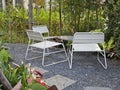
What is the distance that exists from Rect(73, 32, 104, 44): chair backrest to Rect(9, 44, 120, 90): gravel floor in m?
0.49

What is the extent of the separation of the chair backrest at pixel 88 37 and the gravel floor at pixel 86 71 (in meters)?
0.49

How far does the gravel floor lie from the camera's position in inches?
126

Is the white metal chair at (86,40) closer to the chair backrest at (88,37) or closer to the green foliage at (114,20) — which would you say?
the chair backrest at (88,37)

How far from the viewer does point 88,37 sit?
3.69 metres

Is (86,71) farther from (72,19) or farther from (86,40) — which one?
(72,19)

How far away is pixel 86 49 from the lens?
149 inches

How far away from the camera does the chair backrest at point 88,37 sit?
3648 mm

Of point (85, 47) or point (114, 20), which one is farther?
point (114, 20)

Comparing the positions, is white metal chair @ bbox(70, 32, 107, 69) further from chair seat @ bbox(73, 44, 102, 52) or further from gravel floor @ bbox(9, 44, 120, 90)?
gravel floor @ bbox(9, 44, 120, 90)

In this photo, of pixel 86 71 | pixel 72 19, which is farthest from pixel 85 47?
pixel 72 19

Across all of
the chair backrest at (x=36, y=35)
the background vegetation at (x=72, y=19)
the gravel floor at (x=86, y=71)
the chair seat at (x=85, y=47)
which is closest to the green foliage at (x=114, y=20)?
the background vegetation at (x=72, y=19)

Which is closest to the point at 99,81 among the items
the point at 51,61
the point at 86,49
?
the point at 86,49

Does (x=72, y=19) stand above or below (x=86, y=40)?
above

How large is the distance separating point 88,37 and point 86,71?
58 centimetres
